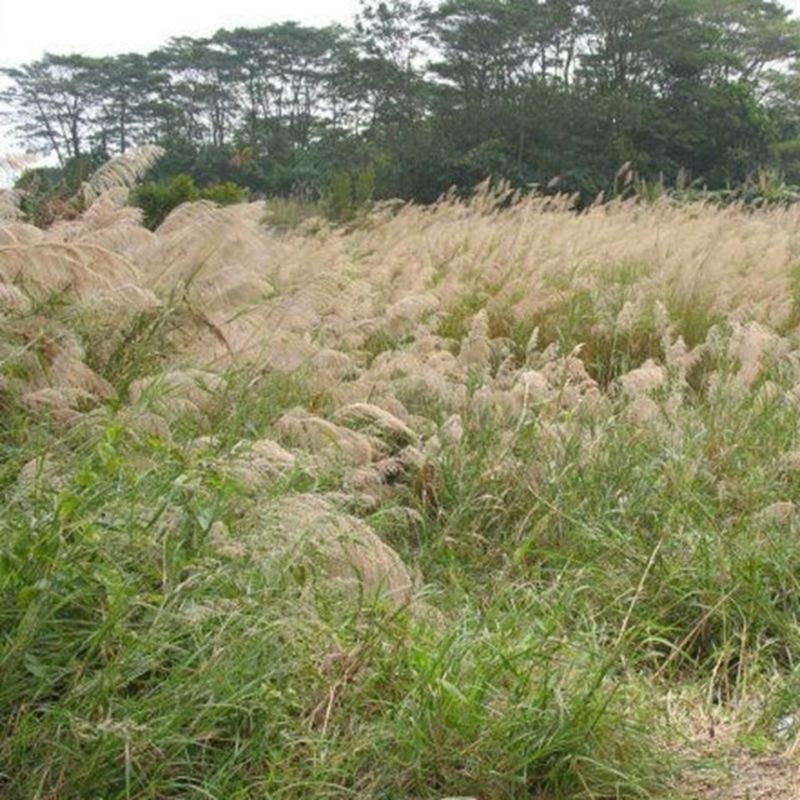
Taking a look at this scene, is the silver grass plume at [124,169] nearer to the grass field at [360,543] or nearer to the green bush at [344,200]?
the grass field at [360,543]

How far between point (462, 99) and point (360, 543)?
3062cm

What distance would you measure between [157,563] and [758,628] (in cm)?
166

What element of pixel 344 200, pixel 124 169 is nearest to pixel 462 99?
pixel 344 200

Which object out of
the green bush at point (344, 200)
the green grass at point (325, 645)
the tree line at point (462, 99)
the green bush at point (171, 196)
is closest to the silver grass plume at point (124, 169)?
the green grass at point (325, 645)

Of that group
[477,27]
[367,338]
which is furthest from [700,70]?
[367,338]

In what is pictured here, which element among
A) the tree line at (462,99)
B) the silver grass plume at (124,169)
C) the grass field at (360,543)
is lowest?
the tree line at (462,99)

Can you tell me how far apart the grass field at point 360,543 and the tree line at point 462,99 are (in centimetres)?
1994

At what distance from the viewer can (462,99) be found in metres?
→ 32.4

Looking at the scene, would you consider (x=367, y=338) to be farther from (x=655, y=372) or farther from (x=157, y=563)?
(x=157, y=563)

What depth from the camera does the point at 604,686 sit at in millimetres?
2643

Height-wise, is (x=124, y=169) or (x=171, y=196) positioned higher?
(x=124, y=169)

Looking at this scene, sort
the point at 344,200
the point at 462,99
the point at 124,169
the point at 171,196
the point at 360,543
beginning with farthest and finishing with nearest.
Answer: the point at 462,99 → the point at 344,200 → the point at 171,196 → the point at 124,169 → the point at 360,543

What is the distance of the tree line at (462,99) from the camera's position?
28062 mm

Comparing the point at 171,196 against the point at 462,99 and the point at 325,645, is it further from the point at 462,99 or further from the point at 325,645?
the point at 462,99
